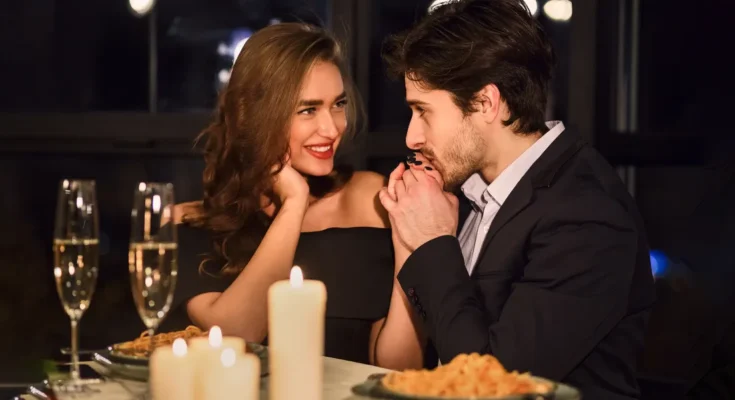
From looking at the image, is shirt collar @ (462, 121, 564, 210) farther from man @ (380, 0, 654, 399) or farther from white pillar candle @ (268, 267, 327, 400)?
white pillar candle @ (268, 267, 327, 400)

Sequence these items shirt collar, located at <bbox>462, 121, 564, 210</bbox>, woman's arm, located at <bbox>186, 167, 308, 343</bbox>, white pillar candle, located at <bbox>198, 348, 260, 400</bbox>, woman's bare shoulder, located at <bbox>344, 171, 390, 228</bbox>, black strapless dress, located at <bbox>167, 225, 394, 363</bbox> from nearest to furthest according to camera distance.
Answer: white pillar candle, located at <bbox>198, 348, 260, 400</bbox>, shirt collar, located at <bbox>462, 121, 564, 210</bbox>, woman's arm, located at <bbox>186, 167, 308, 343</bbox>, black strapless dress, located at <bbox>167, 225, 394, 363</bbox>, woman's bare shoulder, located at <bbox>344, 171, 390, 228</bbox>

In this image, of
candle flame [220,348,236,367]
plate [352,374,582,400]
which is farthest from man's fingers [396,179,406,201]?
candle flame [220,348,236,367]

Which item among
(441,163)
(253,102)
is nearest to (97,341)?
(253,102)

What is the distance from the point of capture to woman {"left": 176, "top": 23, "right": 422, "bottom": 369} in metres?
2.63

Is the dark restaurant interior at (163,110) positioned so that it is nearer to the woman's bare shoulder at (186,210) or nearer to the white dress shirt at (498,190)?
the woman's bare shoulder at (186,210)

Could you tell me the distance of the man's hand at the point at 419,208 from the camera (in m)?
2.04

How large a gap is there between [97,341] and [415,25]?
211cm

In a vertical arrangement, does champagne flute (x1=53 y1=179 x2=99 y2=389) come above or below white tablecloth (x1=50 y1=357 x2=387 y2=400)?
above

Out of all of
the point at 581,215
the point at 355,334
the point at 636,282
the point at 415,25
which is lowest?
the point at 355,334

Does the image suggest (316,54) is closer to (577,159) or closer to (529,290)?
(577,159)

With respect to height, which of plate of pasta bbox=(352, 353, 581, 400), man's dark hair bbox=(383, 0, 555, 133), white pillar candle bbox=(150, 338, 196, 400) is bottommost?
plate of pasta bbox=(352, 353, 581, 400)

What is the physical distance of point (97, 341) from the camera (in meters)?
3.82

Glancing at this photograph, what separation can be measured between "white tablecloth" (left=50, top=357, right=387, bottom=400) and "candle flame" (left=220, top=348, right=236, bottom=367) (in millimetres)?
364

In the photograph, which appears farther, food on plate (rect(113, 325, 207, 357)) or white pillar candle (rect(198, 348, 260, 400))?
food on plate (rect(113, 325, 207, 357))
